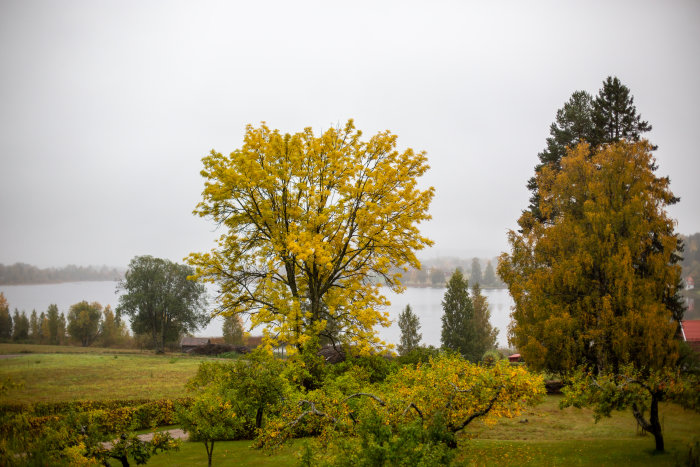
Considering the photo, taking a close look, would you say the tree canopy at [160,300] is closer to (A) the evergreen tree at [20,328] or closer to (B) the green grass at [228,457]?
(A) the evergreen tree at [20,328]

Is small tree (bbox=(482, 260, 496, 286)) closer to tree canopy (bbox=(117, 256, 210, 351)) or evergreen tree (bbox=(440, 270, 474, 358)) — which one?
evergreen tree (bbox=(440, 270, 474, 358))

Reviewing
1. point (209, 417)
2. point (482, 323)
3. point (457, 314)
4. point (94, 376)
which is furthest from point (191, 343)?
point (209, 417)

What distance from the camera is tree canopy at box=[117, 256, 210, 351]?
48312 millimetres

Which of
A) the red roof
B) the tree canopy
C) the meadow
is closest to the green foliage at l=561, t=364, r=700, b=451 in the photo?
the meadow

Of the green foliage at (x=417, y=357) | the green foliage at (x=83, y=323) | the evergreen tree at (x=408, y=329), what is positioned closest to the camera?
the green foliage at (x=417, y=357)

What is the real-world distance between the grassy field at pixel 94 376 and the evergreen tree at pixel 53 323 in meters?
14.9

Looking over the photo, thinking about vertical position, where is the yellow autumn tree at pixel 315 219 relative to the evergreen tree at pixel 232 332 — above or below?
above

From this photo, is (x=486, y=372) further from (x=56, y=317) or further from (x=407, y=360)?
(x=56, y=317)

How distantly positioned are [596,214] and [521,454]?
1079cm

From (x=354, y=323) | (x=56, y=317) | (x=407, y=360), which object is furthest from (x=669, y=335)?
(x=56, y=317)

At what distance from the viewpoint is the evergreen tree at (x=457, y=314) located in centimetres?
3303

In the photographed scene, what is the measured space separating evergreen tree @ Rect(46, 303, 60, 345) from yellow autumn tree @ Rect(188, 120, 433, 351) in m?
43.5

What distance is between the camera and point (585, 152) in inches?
754

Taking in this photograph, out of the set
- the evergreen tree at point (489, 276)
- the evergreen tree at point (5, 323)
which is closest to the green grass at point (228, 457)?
the evergreen tree at point (5, 323)
